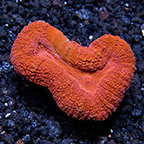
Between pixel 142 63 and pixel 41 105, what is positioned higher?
pixel 142 63

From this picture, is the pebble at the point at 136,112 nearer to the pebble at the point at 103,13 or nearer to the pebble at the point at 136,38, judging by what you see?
the pebble at the point at 136,38

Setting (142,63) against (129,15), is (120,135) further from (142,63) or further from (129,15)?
(129,15)

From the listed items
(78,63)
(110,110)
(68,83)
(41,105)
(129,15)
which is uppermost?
(129,15)

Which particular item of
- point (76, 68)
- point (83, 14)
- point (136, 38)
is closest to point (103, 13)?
point (83, 14)

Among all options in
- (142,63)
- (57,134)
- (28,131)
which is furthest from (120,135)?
(28,131)

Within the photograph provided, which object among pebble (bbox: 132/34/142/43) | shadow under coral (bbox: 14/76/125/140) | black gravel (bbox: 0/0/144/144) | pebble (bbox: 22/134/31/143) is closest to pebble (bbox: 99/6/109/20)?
Answer: black gravel (bbox: 0/0/144/144)

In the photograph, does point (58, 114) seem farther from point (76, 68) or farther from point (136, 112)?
point (136, 112)

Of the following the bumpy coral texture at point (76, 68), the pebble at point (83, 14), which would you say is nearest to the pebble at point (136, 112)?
the bumpy coral texture at point (76, 68)
